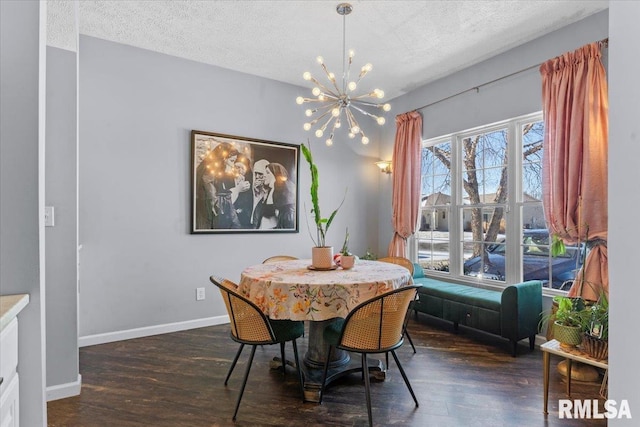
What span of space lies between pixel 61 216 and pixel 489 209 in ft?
13.0

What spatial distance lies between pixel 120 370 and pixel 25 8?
255 centimetres

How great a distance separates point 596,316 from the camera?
2.13 meters

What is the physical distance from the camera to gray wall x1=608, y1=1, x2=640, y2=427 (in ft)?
3.57

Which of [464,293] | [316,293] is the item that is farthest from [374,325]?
[464,293]

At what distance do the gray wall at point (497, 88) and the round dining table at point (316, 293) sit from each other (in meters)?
2.27

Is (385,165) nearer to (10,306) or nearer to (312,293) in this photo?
(312,293)

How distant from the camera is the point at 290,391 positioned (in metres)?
2.39

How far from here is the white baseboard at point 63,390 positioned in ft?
7.47

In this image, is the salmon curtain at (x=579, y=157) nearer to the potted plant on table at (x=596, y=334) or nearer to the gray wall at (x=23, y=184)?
the potted plant on table at (x=596, y=334)

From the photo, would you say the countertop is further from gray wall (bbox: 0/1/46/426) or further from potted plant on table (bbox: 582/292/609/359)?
potted plant on table (bbox: 582/292/609/359)

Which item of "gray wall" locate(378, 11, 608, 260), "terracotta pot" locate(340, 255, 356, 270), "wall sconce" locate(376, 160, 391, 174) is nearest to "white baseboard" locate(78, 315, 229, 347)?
"terracotta pot" locate(340, 255, 356, 270)

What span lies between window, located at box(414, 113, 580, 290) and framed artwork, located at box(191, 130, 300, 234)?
1.85m

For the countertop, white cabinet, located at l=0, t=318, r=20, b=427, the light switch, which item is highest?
the light switch

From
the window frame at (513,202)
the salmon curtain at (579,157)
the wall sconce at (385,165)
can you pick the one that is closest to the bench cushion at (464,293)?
the window frame at (513,202)
